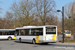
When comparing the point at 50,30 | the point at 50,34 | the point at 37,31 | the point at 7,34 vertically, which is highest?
the point at 50,30

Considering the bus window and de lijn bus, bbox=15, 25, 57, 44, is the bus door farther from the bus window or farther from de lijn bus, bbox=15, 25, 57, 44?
the bus window

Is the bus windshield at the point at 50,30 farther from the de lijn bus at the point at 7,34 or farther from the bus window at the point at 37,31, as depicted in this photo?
the de lijn bus at the point at 7,34

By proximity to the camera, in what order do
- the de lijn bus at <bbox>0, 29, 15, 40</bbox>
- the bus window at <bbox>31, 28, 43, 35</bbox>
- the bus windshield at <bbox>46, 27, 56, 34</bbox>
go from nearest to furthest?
the bus windshield at <bbox>46, 27, 56, 34</bbox>, the bus window at <bbox>31, 28, 43, 35</bbox>, the de lijn bus at <bbox>0, 29, 15, 40</bbox>

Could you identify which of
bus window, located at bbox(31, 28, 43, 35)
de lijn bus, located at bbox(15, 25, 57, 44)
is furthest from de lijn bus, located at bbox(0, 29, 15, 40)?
bus window, located at bbox(31, 28, 43, 35)

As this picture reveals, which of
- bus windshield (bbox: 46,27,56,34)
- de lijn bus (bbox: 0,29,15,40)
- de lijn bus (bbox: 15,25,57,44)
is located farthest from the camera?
de lijn bus (bbox: 0,29,15,40)

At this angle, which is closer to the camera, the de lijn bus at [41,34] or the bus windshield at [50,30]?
the de lijn bus at [41,34]

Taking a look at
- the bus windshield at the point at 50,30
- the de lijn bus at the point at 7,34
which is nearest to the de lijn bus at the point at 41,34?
the bus windshield at the point at 50,30

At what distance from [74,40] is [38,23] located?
17.1 metres

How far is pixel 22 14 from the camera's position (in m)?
38.2

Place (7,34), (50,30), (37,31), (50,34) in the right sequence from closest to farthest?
1. (50,34)
2. (50,30)
3. (37,31)
4. (7,34)

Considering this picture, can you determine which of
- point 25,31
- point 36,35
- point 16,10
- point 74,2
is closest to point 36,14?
point 16,10

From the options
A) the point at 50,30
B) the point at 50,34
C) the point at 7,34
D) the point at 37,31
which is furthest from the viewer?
the point at 7,34

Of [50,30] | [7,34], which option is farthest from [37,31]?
[7,34]

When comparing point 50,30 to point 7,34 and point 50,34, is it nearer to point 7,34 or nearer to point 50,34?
point 50,34
